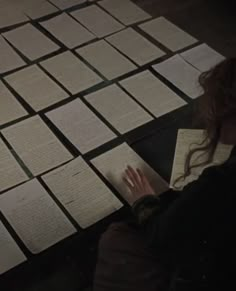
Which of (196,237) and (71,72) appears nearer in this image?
(196,237)

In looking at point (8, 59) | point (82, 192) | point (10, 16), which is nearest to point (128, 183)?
point (82, 192)

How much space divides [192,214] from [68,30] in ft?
4.28

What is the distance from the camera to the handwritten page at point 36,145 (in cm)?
147

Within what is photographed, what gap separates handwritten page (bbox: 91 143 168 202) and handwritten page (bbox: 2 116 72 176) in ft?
0.37

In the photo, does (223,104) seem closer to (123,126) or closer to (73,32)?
(123,126)

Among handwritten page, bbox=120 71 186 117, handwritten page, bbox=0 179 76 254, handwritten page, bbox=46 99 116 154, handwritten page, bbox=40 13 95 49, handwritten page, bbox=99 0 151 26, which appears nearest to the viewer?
handwritten page, bbox=0 179 76 254

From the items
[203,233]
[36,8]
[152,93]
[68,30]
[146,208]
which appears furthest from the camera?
[36,8]

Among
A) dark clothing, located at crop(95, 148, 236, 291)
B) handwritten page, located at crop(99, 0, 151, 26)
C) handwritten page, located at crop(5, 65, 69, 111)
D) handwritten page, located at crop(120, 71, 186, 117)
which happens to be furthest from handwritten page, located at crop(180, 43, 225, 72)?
dark clothing, located at crop(95, 148, 236, 291)

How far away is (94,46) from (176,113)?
48cm

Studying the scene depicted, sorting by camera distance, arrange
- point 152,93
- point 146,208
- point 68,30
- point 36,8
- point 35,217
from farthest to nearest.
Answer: point 36,8 < point 68,30 < point 152,93 < point 35,217 < point 146,208

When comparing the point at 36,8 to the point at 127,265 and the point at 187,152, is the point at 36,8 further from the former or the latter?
the point at 127,265

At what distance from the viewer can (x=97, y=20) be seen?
6.62ft

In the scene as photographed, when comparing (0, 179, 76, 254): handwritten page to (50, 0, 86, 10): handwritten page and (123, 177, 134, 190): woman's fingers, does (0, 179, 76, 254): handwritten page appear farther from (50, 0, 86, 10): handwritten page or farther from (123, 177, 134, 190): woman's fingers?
(50, 0, 86, 10): handwritten page

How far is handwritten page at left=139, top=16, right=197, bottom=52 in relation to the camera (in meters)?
1.92
